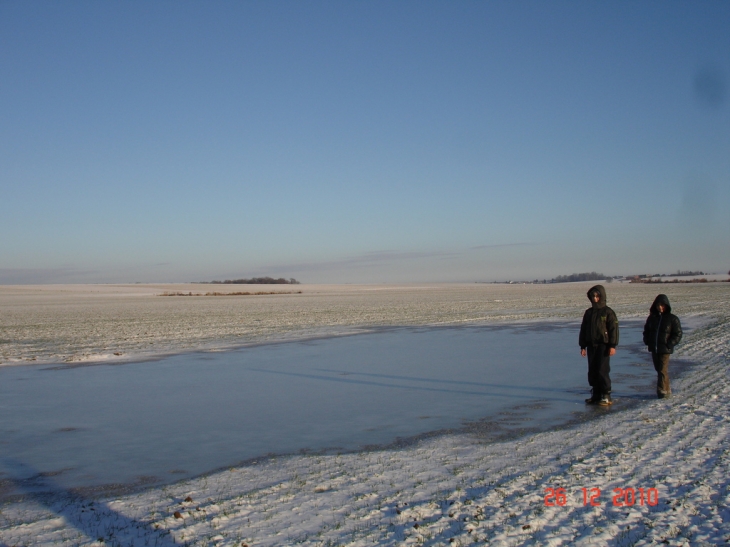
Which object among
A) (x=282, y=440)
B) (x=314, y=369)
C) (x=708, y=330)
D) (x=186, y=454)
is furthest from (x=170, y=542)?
(x=708, y=330)

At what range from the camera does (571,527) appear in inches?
181

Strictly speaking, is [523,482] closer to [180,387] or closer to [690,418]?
[690,418]

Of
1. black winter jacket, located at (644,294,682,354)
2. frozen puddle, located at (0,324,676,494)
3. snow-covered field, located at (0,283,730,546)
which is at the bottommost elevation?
frozen puddle, located at (0,324,676,494)

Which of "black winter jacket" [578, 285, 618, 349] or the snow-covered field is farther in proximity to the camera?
"black winter jacket" [578, 285, 618, 349]

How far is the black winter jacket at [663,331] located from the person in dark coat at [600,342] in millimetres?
560

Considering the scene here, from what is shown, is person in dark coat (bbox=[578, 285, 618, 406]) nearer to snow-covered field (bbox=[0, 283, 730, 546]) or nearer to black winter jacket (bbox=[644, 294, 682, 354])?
black winter jacket (bbox=[644, 294, 682, 354])

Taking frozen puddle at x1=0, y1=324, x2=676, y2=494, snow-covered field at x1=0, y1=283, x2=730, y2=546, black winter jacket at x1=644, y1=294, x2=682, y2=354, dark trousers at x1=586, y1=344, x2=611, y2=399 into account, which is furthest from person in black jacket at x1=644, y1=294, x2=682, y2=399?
snow-covered field at x1=0, y1=283, x2=730, y2=546

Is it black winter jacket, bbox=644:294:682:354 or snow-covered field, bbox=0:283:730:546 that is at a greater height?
black winter jacket, bbox=644:294:682:354

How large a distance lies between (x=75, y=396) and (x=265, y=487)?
6.83 metres

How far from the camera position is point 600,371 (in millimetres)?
9273

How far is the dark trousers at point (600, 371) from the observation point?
923cm
